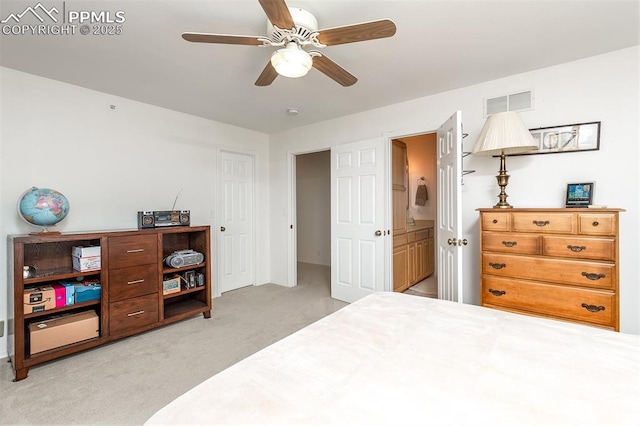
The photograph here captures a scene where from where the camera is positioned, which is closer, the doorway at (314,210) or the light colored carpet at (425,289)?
the light colored carpet at (425,289)

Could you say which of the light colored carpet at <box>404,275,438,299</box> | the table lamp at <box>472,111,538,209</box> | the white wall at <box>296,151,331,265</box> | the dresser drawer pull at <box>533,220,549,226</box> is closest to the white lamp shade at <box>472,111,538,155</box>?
the table lamp at <box>472,111,538,209</box>

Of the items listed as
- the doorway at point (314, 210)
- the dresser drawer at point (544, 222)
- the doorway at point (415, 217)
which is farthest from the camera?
the doorway at point (314, 210)

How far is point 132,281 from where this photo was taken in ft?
8.64

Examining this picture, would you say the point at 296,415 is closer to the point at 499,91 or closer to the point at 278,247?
the point at 499,91

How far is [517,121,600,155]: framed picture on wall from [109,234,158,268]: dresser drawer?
3.70m

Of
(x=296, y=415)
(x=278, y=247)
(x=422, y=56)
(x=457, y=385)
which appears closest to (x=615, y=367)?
(x=457, y=385)

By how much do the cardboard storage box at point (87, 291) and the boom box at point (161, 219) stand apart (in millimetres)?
704

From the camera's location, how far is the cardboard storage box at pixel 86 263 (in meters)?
2.40

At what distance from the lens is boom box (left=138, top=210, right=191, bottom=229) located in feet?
9.68

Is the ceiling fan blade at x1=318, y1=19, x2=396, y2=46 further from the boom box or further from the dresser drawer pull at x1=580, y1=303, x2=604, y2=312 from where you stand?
the boom box

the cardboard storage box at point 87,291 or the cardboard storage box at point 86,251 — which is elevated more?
the cardboard storage box at point 86,251

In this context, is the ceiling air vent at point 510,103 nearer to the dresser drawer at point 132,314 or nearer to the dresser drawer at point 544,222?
the dresser drawer at point 544,222

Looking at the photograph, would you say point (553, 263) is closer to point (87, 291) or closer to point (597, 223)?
point (597, 223)

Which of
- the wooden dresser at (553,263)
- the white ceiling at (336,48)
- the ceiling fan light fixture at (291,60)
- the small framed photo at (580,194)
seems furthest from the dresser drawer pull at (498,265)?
the ceiling fan light fixture at (291,60)
